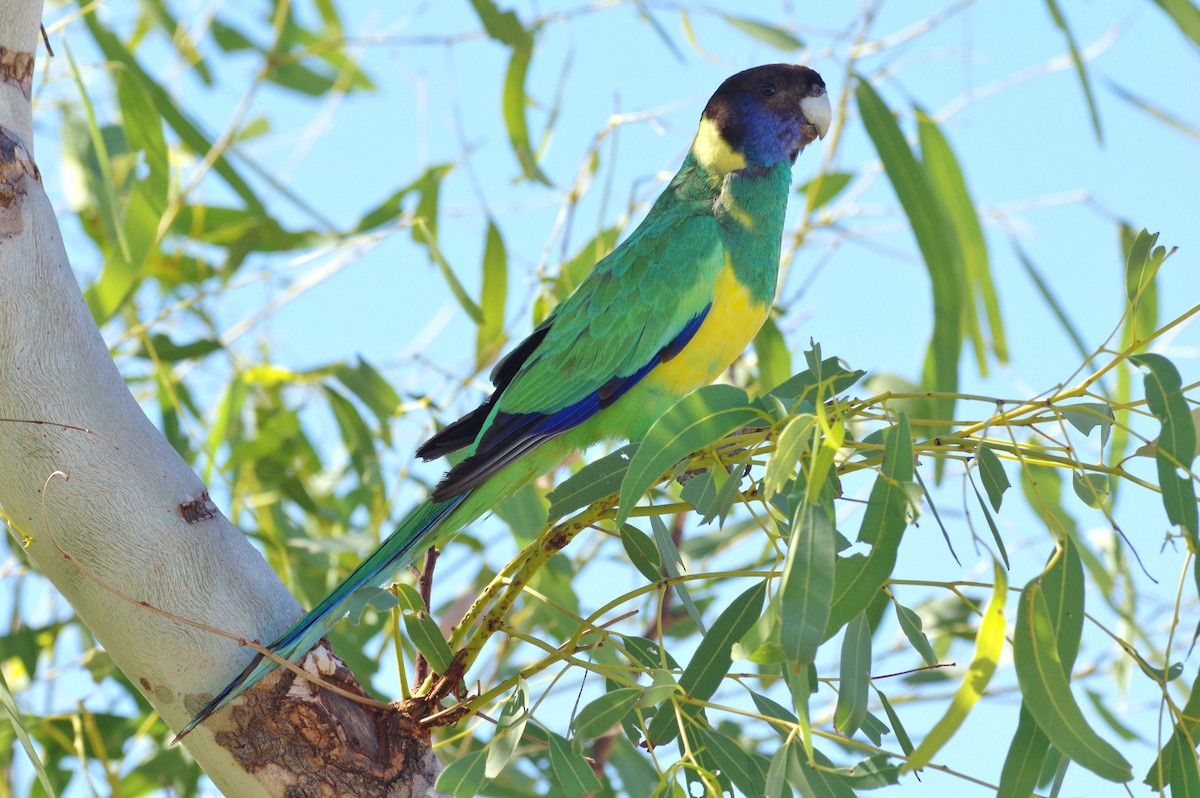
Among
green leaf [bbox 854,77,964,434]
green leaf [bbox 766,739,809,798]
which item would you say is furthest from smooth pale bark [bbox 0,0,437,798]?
green leaf [bbox 854,77,964,434]

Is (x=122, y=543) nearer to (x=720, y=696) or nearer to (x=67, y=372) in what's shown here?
(x=67, y=372)

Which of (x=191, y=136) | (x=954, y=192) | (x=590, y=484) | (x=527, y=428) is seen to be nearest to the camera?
(x=590, y=484)

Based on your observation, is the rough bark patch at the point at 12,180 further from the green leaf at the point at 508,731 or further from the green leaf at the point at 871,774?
the green leaf at the point at 871,774

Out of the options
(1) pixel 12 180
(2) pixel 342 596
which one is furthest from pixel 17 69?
(2) pixel 342 596

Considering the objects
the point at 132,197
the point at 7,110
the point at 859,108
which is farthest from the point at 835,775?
the point at 132,197

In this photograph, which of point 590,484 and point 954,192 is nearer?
point 590,484

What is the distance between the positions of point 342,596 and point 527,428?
0.52 meters

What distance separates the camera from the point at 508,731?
4.24 feet

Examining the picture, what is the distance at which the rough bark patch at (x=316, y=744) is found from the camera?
127cm

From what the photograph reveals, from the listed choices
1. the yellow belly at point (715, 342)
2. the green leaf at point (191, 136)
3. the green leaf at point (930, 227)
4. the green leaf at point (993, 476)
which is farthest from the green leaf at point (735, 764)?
the green leaf at point (191, 136)

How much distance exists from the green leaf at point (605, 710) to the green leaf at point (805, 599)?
13.0 inches

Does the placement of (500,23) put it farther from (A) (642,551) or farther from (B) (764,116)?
(A) (642,551)

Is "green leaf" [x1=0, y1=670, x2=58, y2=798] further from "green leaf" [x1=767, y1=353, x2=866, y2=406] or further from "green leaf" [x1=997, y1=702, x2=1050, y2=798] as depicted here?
"green leaf" [x1=997, y1=702, x2=1050, y2=798]

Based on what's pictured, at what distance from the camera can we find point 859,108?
2201mm
